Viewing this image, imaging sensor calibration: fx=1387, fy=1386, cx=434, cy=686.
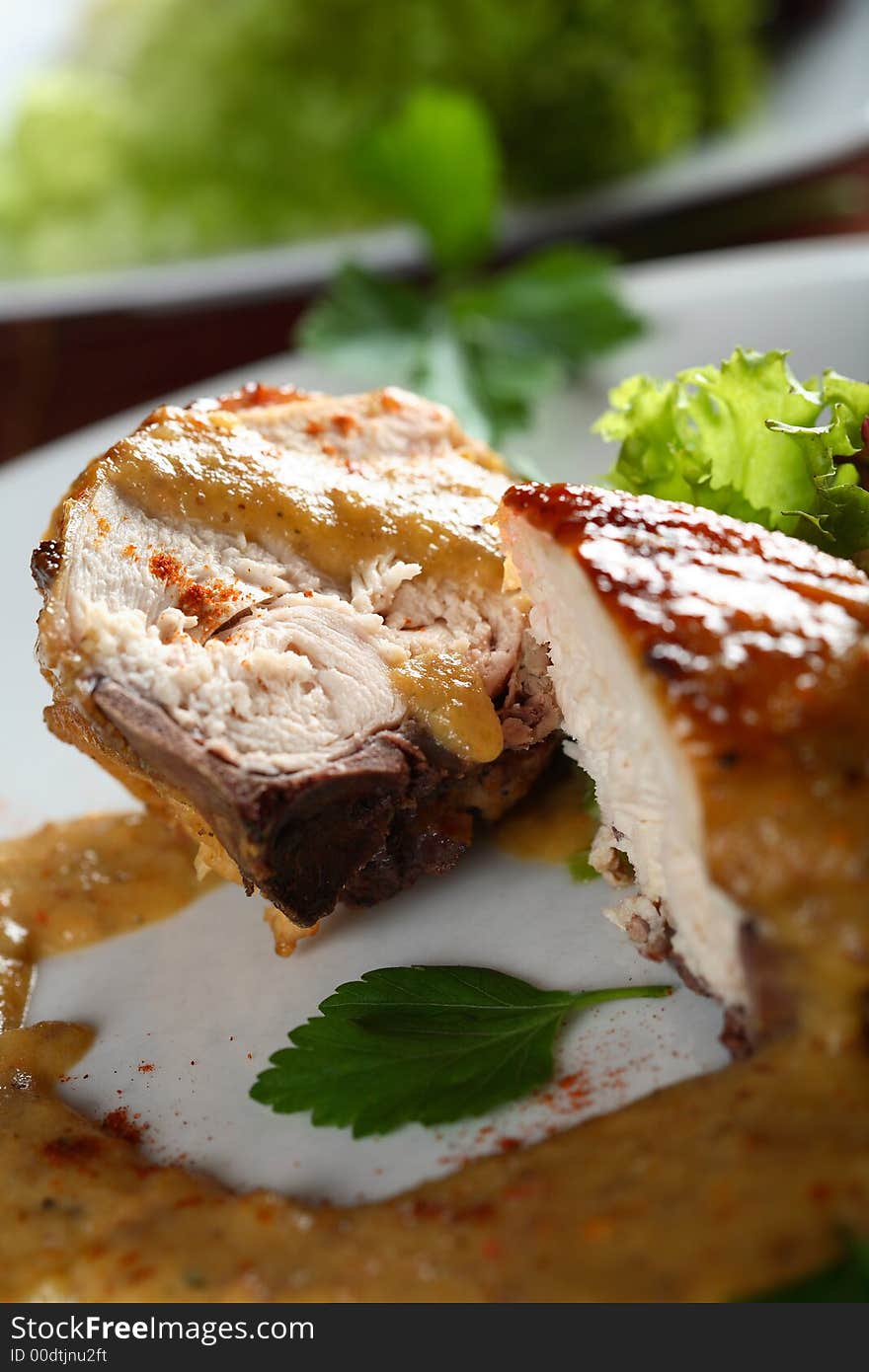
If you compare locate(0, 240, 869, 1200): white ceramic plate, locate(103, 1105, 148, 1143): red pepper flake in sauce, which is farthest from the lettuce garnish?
locate(103, 1105, 148, 1143): red pepper flake in sauce

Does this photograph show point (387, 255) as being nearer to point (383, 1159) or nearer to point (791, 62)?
point (791, 62)

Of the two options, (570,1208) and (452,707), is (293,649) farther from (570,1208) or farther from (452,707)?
(570,1208)

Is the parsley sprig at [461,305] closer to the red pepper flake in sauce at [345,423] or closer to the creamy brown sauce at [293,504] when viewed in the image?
the red pepper flake in sauce at [345,423]

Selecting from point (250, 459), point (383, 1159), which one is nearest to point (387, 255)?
point (250, 459)

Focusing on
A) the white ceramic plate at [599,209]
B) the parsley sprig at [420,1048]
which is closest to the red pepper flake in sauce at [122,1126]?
the parsley sprig at [420,1048]

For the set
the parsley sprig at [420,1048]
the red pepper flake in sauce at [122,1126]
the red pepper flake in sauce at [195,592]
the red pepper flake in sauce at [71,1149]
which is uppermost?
the red pepper flake in sauce at [195,592]

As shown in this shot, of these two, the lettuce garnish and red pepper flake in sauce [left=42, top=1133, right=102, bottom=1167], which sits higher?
the lettuce garnish

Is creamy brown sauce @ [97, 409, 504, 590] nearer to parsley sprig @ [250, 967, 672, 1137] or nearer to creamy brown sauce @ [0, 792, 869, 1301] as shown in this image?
parsley sprig @ [250, 967, 672, 1137]
